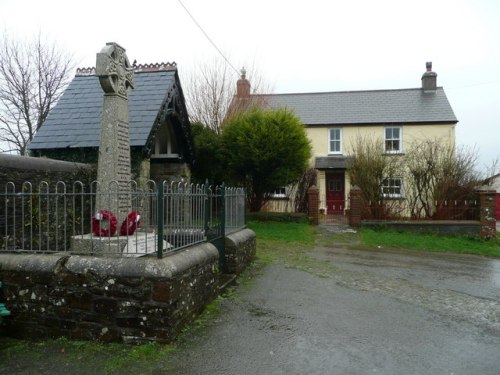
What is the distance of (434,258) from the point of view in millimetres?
10812

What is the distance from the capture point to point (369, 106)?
25.0 metres

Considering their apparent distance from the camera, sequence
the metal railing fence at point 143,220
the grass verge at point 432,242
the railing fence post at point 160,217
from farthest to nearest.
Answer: the grass verge at point 432,242
the metal railing fence at point 143,220
the railing fence post at point 160,217

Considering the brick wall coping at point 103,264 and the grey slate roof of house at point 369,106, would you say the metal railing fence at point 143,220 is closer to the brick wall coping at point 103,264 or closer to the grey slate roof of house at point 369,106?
the brick wall coping at point 103,264

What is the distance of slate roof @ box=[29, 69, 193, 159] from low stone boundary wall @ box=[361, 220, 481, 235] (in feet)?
30.2

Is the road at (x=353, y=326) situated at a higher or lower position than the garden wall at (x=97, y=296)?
lower

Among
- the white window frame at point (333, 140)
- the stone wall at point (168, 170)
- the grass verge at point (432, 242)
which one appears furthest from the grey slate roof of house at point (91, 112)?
the white window frame at point (333, 140)

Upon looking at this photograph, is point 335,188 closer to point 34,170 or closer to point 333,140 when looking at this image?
point 333,140

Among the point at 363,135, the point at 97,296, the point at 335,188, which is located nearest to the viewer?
the point at 97,296

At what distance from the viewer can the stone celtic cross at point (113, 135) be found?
18.3 feet

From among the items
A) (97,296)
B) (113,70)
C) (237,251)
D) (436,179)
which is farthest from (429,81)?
(97,296)

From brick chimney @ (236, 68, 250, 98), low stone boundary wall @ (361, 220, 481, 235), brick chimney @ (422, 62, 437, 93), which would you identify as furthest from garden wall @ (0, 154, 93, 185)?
brick chimney @ (422, 62, 437, 93)

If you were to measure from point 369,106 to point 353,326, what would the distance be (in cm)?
2177

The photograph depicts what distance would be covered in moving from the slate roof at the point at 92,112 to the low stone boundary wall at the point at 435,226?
9190mm

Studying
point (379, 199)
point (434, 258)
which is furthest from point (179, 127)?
point (434, 258)
